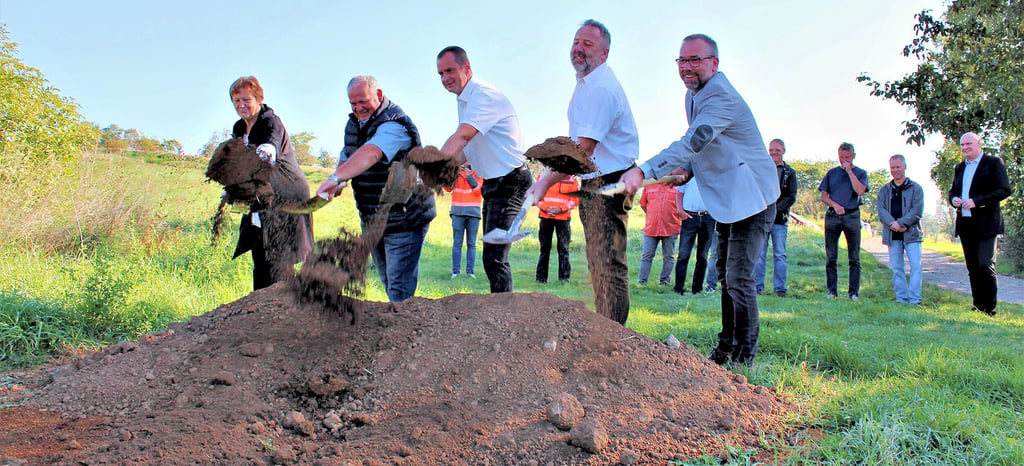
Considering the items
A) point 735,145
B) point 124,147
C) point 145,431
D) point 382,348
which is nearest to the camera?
point 145,431

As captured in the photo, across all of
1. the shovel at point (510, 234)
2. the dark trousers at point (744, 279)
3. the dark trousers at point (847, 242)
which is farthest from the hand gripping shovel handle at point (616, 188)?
the dark trousers at point (847, 242)

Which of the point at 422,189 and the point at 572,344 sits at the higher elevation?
the point at 422,189

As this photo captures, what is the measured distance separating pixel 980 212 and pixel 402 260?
5898 millimetres

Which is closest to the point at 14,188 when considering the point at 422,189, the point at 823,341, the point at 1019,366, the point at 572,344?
the point at 422,189

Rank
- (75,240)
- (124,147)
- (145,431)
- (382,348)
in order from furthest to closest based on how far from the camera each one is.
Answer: (124,147) < (75,240) < (382,348) < (145,431)

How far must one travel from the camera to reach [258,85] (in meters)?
4.62

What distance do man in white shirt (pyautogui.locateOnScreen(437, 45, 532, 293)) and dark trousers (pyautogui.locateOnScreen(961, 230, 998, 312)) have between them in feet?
16.9

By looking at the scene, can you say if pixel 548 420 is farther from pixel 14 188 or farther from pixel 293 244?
pixel 14 188

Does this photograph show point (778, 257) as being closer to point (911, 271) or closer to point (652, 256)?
point (911, 271)

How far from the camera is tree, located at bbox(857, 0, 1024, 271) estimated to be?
807 centimetres

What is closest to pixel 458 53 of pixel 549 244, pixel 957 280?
pixel 549 244

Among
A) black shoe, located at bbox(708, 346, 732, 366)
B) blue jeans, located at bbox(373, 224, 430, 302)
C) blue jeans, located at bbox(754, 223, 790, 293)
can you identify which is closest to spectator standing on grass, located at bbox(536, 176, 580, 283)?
blue jeans, located at bbox(754, 223, 790, 293)

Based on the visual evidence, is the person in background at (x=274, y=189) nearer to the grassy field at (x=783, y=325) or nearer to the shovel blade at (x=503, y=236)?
the grassy field at (x=783, y=325)

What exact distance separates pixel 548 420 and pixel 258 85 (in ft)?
11.2
